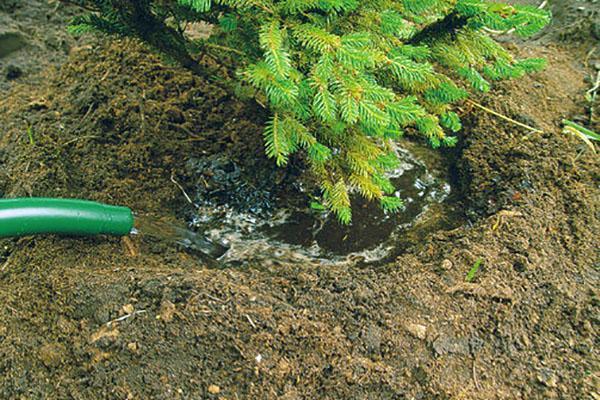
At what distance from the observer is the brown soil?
2.01 m

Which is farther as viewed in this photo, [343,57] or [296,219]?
[296,219]

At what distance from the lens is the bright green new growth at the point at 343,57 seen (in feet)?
6.49

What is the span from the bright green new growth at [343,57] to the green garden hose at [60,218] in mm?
656

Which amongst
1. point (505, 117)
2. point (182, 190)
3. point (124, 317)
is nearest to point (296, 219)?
point (182, 190)

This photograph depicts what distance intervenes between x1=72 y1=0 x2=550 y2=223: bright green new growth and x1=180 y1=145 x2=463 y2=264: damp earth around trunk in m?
0.28

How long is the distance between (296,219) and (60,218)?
3.30 ft

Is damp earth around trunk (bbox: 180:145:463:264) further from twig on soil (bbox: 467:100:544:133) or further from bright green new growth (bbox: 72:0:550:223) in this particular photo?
twig on soil (bbox: 467:100:544:133)

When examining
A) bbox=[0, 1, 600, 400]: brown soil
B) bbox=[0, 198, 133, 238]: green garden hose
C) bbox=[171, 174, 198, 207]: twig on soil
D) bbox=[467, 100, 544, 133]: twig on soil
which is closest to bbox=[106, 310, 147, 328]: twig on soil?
bbox=[0, 1, 600, 400]: brown soil

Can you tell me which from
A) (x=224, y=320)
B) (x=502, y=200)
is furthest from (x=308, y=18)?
(x=502, y=200)

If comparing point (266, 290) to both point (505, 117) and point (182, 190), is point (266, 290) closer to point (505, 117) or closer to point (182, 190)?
point (182, 190)

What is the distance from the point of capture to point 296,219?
2.82m

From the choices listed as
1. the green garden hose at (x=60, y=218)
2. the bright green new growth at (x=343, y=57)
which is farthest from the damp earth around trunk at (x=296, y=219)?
the green garden hose at (x=60, y=218)

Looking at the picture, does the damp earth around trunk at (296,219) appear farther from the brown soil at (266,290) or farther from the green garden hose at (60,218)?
the green garden hose at (60,218)

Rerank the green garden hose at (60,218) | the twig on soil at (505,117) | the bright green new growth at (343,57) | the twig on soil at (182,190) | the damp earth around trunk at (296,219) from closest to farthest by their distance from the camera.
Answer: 1. the bright green new growth at (343,57)
2. the green garden hose at (60,218)
3. the damp earth around trunk at (296,219)
4. the twig on soil at (182,190)
5. the twig on soil at (505,117)
